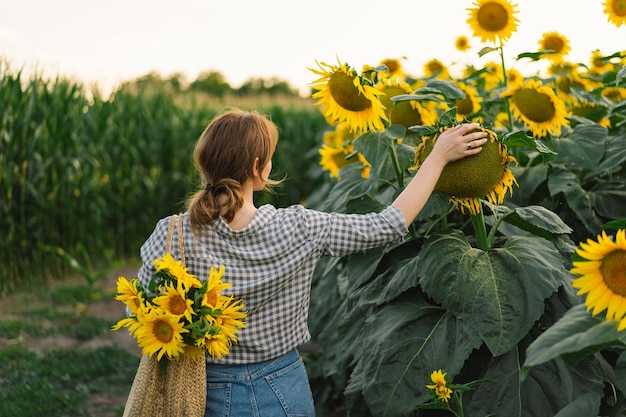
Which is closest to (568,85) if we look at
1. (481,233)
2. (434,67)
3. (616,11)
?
(616,11)

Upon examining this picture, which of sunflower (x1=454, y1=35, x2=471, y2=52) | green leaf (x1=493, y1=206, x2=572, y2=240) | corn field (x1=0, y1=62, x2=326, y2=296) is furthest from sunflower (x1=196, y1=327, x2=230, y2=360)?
corn field (x1=0, y1=62, x2=326, y2=296)

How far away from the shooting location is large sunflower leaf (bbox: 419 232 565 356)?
212 centimetres

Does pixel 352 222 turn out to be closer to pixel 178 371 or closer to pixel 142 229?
pixel 178 371

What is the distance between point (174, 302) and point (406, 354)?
2.54 ft

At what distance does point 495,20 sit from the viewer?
10.4ft

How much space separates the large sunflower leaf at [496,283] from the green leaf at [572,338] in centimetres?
45

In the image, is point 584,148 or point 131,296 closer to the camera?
point 131,296

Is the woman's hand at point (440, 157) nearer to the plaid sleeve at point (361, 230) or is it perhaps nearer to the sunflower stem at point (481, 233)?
the plaid sleeve at point (361, 230)

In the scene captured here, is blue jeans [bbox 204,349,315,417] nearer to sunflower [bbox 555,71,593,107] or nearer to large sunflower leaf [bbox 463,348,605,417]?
large sunflower leaf [bbox 463,348,605,417]

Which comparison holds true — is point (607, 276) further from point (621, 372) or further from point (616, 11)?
point (616, 11)

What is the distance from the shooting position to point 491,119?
343cm

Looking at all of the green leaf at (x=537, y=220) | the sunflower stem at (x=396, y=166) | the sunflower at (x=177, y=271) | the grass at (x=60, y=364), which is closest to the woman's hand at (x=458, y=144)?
the green leaf at (x=537, y=220)

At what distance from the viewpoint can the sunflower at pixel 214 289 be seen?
1960mm

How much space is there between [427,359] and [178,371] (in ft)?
2.43
